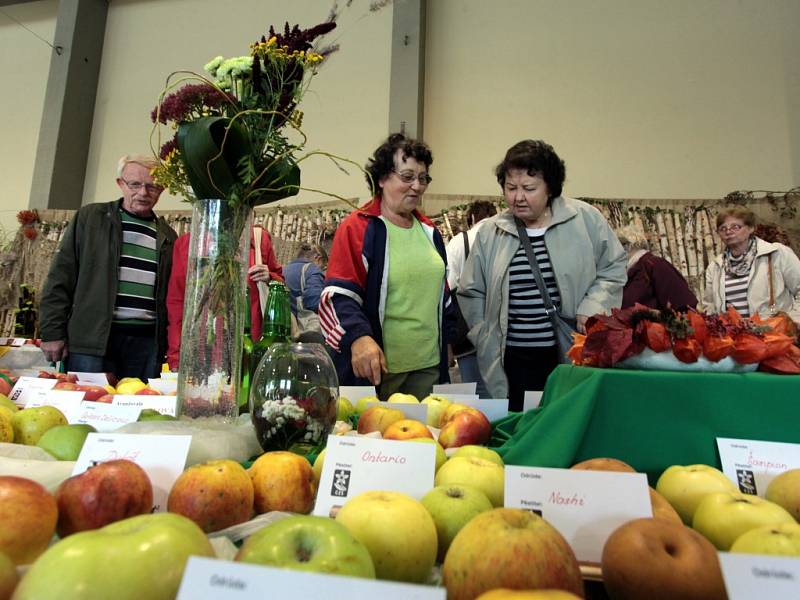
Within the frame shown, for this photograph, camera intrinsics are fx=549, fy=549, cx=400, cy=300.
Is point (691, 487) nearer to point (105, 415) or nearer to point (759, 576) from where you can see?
point (759, 576)

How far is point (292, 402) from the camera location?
1137mm

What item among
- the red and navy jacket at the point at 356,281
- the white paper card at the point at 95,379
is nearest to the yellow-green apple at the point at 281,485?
the red and navy jacket at the point at 356,281

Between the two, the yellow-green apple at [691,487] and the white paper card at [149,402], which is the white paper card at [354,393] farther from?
the yellow-green apple at [691,487]

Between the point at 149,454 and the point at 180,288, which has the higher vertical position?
the point at 180,288

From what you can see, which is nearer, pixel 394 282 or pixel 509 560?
pixel 509 560

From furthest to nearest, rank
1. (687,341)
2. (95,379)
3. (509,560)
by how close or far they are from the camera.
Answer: (95,379), (687,341), (509,560)

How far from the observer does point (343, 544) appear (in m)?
0.59

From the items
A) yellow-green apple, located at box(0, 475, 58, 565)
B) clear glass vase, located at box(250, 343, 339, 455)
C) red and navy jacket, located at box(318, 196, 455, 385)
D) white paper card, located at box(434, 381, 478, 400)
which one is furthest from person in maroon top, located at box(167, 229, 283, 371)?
yellow-green apple, located at box(0, 475, 58, 565)

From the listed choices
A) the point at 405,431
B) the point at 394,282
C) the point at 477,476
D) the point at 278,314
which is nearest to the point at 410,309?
the point at 394,282

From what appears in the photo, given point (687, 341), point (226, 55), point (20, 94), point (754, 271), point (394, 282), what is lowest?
point (687, 341)

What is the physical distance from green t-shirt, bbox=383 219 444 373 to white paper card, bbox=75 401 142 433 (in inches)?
39.7

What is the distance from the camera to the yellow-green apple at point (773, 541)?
2.03 ft

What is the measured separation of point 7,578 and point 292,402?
631mm

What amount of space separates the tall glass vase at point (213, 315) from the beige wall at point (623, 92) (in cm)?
465
